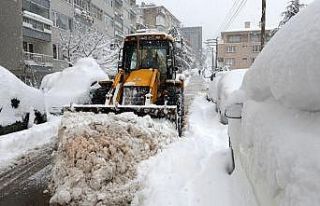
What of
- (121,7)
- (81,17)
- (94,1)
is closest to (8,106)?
(81,17)

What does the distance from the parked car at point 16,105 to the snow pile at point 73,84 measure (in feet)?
8.97

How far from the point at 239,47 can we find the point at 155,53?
71226 millimetres

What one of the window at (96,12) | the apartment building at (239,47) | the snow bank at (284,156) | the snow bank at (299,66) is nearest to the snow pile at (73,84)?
the snow bank at (284,156)

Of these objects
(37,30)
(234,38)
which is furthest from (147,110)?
(234,38)

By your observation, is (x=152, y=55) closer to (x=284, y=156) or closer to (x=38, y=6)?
(x=284, y=156)

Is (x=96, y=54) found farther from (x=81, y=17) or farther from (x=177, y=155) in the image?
(x=177, y=155)

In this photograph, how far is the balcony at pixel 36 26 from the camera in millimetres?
28344

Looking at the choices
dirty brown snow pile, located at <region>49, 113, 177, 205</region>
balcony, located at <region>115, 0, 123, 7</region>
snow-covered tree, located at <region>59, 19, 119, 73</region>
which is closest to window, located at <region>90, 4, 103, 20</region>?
balcony, located at <region>115, 0, 123, 7</region>

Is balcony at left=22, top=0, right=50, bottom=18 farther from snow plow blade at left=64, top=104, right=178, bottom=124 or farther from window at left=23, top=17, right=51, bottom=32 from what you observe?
snow plow blade at left=64, top=104, right=178, bottom=124

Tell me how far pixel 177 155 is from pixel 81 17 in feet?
112

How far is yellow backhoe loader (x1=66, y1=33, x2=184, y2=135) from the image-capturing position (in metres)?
9.31

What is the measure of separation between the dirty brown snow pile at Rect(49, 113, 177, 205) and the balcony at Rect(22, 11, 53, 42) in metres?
23.2

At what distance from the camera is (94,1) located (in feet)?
146

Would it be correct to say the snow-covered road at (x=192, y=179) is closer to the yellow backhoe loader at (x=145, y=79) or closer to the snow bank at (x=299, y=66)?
the snow bank at (x=299, y=66)
